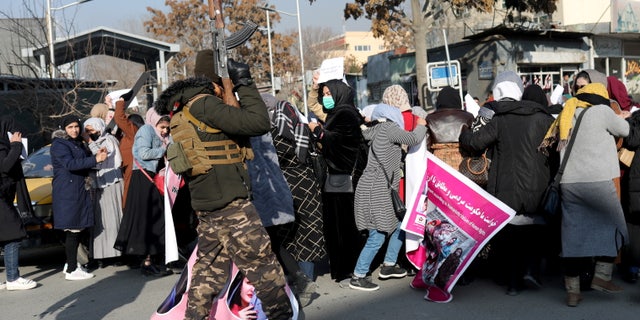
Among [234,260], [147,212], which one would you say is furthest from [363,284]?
[147,212]

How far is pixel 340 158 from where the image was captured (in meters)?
6.40

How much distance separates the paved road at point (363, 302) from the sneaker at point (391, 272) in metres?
0.08

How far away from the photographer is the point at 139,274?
7.81 metres

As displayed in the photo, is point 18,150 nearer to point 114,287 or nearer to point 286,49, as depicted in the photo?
point 114,287

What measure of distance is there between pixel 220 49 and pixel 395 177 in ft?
7.78

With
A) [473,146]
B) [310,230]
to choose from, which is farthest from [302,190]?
[473,146]

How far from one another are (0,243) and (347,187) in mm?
3555

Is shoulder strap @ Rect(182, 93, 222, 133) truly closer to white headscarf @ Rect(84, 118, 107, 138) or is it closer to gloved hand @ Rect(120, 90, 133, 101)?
gloved hand @ Rect(120, 90, 133, 101)

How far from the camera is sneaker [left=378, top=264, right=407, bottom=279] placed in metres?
6.69

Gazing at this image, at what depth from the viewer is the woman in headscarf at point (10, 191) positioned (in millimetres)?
6938

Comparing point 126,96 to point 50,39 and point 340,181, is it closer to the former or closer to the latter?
point 340,181

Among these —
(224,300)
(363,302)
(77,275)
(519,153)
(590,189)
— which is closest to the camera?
(224,300)

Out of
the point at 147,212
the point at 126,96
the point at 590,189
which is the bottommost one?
the point at 147,212

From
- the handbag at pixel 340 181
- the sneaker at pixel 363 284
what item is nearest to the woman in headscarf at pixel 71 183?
the handbag at pixel 340 181
